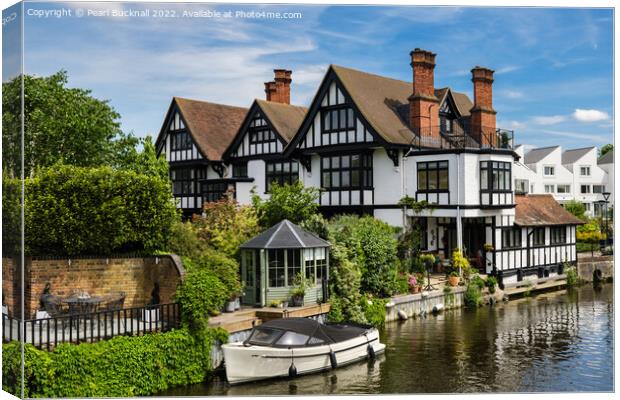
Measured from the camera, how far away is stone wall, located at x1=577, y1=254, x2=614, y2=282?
2997 cm

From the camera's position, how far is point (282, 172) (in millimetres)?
29891

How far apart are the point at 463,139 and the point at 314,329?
1416 cm

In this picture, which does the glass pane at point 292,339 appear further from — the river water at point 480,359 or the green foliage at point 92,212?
the green foliage at point 92,212

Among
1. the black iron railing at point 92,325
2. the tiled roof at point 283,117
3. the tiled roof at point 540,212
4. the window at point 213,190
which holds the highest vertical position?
the tiled roof at point 283,117

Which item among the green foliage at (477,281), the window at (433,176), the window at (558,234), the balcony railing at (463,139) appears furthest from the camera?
the window at (558,234)

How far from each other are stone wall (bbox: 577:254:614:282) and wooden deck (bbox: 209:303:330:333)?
52.2 feet

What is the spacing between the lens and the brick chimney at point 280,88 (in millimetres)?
32000

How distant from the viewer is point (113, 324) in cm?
1396

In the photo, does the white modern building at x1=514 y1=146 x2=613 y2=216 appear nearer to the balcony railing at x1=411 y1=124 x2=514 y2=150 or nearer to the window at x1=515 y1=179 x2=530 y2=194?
the window at x1=515 y1=179 x2=530 y2=194

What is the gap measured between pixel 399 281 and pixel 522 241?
7631 mm

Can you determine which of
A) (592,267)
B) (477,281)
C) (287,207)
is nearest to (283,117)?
(287,207)

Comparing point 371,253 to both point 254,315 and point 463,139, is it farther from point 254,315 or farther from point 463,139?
point 463,139

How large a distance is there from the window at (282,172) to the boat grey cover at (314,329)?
13.7m

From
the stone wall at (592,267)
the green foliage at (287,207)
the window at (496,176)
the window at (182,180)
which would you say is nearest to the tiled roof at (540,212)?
the stone wall at (592,267)
